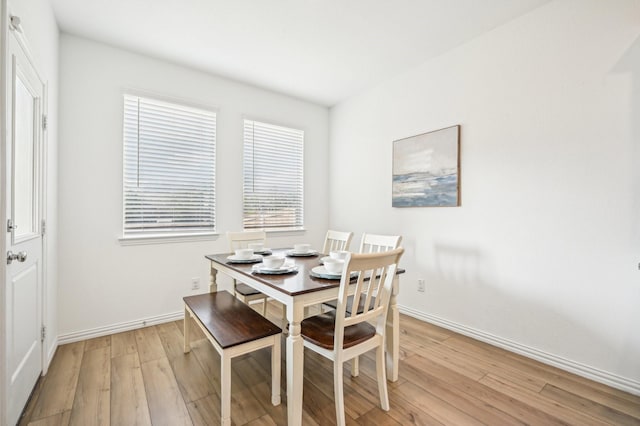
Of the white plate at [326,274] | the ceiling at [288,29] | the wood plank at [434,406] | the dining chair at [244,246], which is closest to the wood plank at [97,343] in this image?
the dining chair at [244,246]

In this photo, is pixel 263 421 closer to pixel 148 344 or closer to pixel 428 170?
pixel 148 344

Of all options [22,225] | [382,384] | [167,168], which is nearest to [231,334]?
[382,384]

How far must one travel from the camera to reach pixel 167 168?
302 cm

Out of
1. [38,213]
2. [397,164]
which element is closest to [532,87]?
[397,164]

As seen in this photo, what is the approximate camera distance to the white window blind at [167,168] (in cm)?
284

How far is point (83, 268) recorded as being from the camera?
2596mm

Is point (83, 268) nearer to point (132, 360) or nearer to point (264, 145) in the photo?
point (132, 360)

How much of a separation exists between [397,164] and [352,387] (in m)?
2.31

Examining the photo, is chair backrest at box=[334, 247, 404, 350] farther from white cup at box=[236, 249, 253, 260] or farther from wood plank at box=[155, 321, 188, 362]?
wood plank at box=[155, 321, 188, 362]

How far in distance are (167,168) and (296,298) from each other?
2.32 m

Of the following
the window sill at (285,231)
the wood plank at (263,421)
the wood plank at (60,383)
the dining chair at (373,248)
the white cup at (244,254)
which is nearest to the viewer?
the wood plank at (263,421)

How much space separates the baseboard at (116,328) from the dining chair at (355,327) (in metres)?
1.94

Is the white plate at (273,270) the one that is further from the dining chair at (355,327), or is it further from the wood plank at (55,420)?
the wood plank at (55,420)

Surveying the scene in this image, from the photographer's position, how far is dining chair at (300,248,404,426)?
1451 mm
